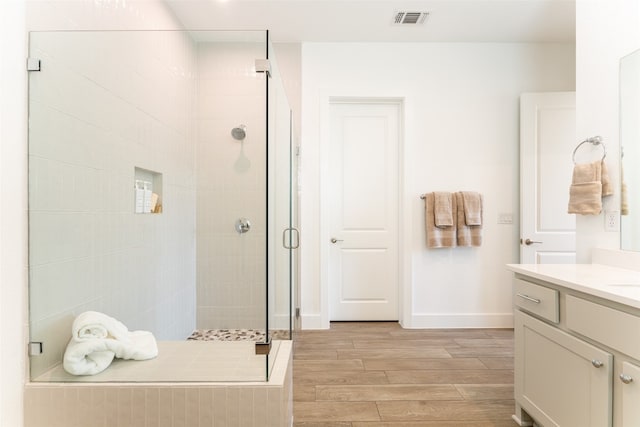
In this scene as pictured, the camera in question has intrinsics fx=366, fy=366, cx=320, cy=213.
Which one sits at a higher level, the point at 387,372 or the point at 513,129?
the point at 513,129

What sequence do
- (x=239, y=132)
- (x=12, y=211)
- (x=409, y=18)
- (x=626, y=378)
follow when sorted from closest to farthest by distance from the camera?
(x=626, y=378) → (x=12, y=211) → (x=239, y=132) → (x=409, y=18)

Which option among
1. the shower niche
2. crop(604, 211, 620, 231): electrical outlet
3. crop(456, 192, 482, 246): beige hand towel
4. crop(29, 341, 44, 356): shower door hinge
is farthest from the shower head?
crop(456, 192, 482, 246): beige hand towel

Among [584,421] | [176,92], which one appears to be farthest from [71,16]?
[584,421]

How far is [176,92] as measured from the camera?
194 centimetres

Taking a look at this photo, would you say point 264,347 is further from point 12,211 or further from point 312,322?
point 312,322

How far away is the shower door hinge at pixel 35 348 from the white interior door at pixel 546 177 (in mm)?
3406

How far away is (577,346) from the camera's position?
1.39 m

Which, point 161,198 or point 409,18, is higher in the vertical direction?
point 409,18

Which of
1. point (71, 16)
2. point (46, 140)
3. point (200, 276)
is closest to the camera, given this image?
point (46, 140)

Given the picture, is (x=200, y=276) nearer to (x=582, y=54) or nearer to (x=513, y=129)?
(x=582, y=54)

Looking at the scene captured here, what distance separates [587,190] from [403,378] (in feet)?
4.94

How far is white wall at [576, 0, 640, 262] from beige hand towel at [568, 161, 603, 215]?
71mm

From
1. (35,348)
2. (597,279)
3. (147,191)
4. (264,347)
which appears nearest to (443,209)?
(597,279)

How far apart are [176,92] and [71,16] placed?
519mm
